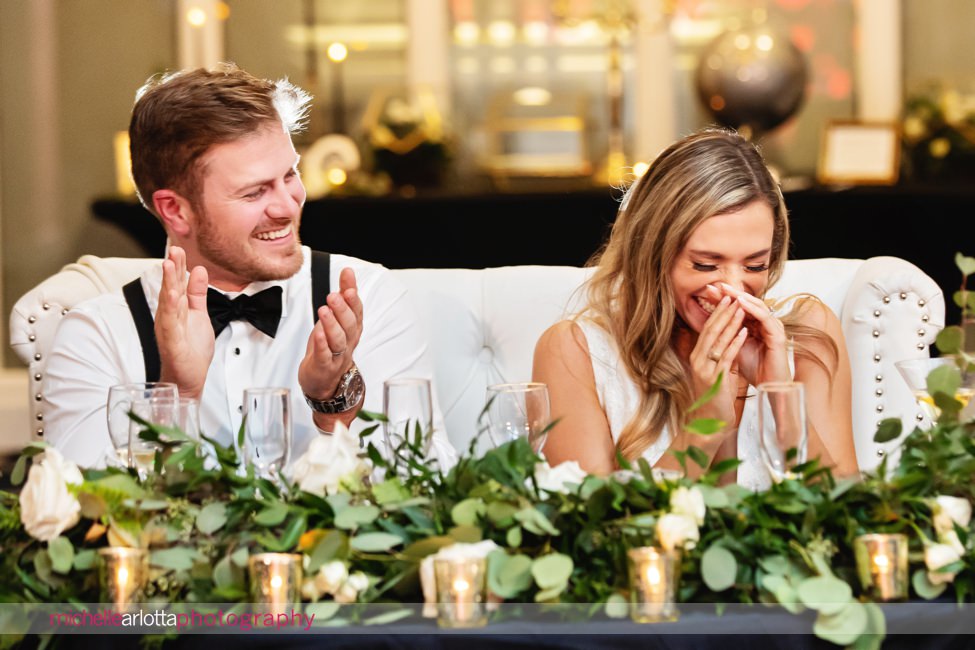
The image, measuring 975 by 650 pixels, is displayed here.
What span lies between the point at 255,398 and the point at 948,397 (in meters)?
0.72

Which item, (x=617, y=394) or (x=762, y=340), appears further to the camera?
(x=617, y=394)

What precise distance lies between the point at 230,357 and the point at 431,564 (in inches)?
48.0

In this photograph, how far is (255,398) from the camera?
1.27 metres

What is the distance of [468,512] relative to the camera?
1.15m

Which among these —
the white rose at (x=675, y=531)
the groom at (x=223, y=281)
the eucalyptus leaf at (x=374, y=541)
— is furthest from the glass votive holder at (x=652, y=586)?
the groom at (x=223, y=281)

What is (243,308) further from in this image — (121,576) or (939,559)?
(939,559)

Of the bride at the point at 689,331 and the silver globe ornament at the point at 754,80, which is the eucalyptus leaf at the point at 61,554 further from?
the silver globe ornament at the point at 754,80

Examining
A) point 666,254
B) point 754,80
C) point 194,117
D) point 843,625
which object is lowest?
point 843,625

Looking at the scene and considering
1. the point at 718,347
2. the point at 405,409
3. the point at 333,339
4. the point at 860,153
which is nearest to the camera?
the point at 405,409

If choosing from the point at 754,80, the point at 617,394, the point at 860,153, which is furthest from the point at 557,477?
the point at 860,153

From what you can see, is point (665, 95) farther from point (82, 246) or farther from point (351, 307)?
point (351, 307)

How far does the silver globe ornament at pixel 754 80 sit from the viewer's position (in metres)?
4.88

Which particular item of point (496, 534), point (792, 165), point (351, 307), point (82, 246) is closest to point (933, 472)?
point (496, 534)

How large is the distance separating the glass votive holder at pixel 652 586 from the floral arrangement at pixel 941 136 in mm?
4429
